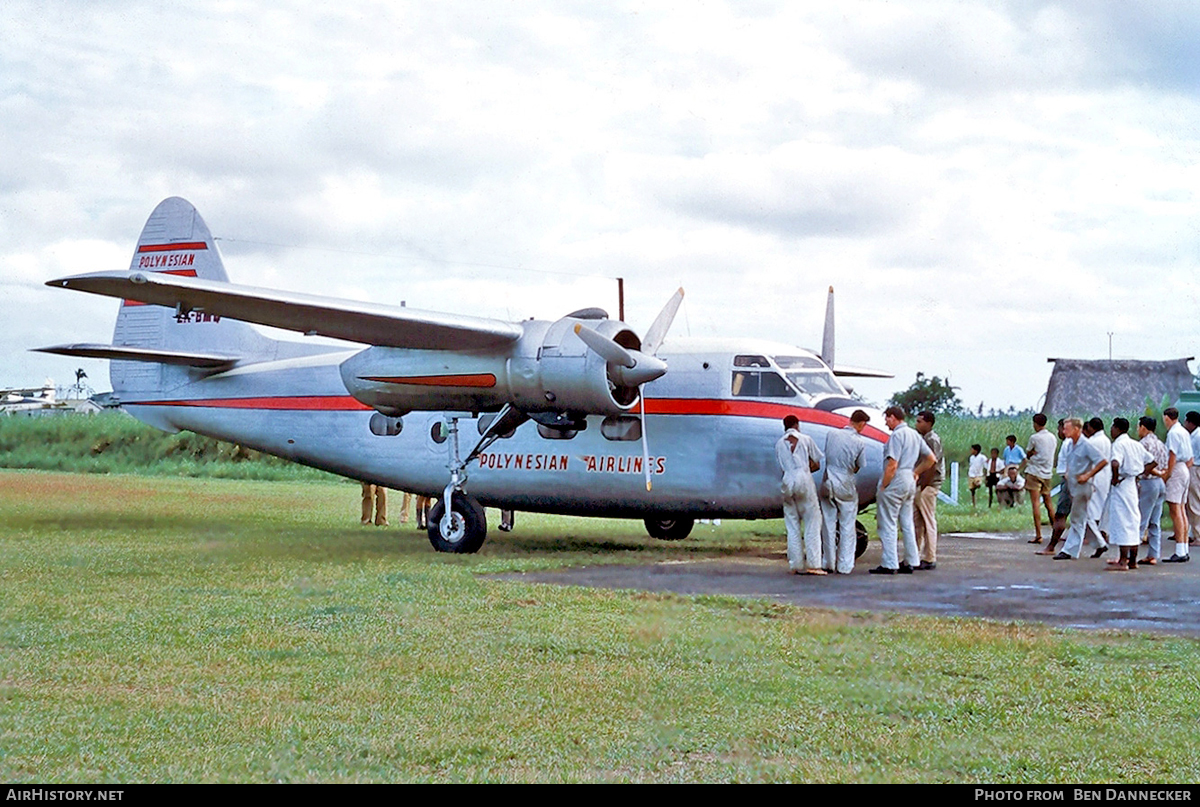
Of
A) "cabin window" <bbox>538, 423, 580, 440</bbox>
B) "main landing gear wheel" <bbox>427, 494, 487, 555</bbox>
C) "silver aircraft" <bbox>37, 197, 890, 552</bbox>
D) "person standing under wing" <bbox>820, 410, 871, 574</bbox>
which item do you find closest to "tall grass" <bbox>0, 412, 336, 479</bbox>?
"silver aircraft" <bbox>37, 197, 890, 552</bbox>

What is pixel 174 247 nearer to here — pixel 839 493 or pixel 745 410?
pixel 745 410

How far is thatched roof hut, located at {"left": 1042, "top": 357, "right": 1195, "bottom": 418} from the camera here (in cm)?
4191

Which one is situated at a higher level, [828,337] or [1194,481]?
[828,337]

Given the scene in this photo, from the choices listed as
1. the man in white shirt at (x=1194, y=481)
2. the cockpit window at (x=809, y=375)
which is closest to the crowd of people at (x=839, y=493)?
the cockpit window at (x=809, y=375)

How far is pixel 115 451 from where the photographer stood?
1639 inches

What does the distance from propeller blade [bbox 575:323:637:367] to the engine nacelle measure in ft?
0.32

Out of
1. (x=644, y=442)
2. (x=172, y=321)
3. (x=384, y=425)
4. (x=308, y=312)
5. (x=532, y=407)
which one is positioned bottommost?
(x=644, y=442)

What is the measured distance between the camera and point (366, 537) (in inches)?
730

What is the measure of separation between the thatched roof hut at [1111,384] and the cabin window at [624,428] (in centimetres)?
2970

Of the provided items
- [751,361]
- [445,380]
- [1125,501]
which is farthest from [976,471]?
[445,380]

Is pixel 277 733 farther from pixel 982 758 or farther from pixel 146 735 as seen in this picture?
pixel 982 758

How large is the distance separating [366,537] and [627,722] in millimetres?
12615

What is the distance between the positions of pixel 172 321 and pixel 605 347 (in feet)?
31.1
